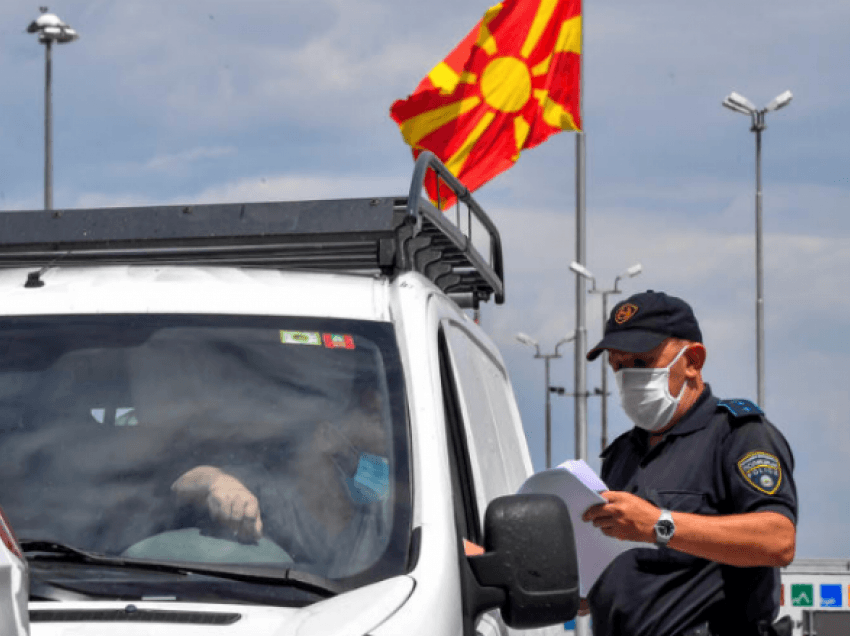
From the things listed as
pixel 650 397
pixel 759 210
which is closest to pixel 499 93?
pixel 650 397

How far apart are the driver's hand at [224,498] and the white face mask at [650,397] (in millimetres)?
1900

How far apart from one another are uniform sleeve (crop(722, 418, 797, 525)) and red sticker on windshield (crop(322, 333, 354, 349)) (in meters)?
1.46

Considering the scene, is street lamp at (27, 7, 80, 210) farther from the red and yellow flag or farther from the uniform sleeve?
the uniform sleeve

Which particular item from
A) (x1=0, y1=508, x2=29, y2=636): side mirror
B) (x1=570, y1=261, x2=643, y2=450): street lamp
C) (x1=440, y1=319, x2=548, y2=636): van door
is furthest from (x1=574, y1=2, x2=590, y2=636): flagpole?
(x1=0, y1=508, x2=29, y2=636): side mirror

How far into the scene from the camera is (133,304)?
417cm

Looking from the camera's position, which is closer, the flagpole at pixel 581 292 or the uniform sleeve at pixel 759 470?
the uniform sleeve at pixel 759 470

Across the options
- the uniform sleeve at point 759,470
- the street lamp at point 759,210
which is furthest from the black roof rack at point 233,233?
the street lamp at point 759,210

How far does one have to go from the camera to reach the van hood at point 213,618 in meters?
3.15

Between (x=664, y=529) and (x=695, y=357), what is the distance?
79cm

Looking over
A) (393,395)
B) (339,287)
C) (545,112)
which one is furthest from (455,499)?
(545,112)

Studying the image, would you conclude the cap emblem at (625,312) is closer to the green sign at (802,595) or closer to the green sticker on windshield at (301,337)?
the green sticker on windshield at (301,337)

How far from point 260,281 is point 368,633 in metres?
1.31

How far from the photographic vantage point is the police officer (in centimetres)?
477

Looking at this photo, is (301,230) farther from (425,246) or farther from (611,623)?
(611,623)
